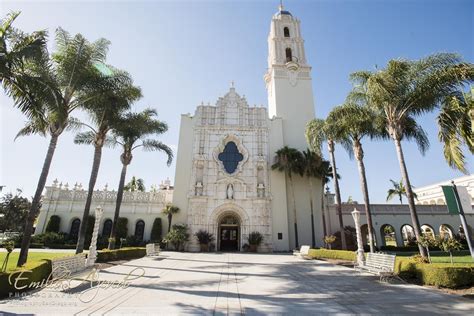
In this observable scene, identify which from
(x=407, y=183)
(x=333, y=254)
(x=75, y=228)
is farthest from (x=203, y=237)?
(x=407, y=183)

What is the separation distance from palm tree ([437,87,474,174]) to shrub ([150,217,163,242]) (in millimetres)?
25228

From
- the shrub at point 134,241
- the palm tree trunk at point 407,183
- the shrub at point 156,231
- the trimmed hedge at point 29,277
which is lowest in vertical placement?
the trimmed hedge at point 29,277

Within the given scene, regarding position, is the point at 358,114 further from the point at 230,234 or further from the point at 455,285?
the point at 230,234

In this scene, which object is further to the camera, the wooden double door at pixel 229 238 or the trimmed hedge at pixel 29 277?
the wooden double door at pixel 229 238

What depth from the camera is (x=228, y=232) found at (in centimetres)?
2781

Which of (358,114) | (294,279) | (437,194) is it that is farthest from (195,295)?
(437,194)

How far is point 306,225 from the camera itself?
89.1 feet

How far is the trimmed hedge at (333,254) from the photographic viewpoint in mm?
15727

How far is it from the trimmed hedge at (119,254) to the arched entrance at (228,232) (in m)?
10.2

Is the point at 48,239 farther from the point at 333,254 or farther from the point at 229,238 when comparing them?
the point at 333,254

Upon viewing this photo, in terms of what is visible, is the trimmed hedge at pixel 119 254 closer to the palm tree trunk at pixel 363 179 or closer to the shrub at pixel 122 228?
the shrub at pixel 122 228

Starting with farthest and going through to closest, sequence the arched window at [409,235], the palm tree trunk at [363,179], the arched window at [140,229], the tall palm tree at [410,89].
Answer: the arched window at [409,235], the arched window at [140,229], the palm tree trunk at [363,179], the tall palm tree at [410,89]

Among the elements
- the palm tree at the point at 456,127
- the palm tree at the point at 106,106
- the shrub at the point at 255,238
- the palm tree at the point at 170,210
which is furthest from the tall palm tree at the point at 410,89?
the palm tree at the point at 170,210

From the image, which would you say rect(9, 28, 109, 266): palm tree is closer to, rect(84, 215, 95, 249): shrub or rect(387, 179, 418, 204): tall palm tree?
rect(84, 215, 95, 249): shrub
